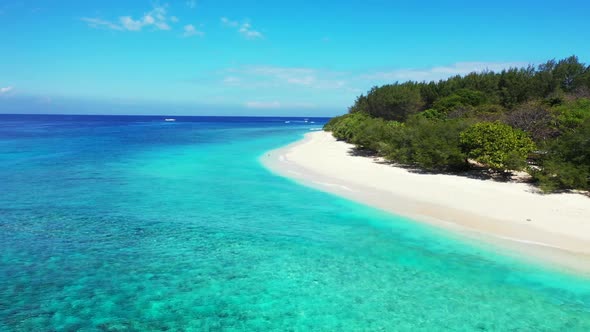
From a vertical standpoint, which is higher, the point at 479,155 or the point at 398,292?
the point at 479,155

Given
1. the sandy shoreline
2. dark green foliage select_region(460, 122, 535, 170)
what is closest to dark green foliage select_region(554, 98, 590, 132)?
dark green foliage select_region(460, 122, 535, 170)

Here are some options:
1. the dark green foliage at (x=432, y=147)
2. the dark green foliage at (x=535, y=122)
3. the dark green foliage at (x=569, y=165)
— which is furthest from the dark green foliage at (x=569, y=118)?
the dark green foliage at (x=432, y=147)

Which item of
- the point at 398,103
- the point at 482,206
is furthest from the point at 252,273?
the point at 398,103

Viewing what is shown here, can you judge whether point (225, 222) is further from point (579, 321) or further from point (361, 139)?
point (361, 139)

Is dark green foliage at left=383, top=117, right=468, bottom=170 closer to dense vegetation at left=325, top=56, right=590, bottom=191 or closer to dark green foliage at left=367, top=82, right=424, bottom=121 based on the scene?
dense vegetation at left=325, top=56, right=590, bottom=191

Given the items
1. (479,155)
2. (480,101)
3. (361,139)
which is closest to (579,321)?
(479,155)
